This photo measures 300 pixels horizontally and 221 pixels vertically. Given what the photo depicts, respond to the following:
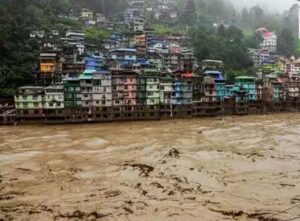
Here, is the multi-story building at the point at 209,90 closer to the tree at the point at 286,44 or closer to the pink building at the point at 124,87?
the pink building at the point at 124,87

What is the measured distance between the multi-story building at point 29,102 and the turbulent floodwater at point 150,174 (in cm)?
366

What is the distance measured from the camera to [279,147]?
25.0 meters

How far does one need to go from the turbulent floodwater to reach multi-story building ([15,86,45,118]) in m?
3.66

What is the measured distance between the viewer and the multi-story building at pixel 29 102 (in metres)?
36.0

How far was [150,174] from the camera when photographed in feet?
61.2

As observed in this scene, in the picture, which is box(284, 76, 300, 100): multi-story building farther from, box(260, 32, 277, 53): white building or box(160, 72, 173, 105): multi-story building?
box(260, 32, 277, 53): white building

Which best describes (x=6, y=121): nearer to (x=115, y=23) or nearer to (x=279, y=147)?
(x=279, y=147)

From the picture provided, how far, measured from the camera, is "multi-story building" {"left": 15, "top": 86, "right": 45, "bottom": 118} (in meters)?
36.0

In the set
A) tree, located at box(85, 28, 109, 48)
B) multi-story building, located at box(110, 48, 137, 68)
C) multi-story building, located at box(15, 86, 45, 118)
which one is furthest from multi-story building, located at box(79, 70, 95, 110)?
tree, located at box(85, 28, 109, 48)

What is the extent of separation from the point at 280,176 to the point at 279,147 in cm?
743

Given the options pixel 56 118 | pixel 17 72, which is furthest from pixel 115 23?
pixel 56 118

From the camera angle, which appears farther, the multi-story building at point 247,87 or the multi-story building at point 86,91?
the multi-story building at point 247,87

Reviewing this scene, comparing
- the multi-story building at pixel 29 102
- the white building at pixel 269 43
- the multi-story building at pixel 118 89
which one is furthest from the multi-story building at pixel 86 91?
the white building at pixel 269 43

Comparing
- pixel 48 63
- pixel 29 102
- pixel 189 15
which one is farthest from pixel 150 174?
pixel 189 15
